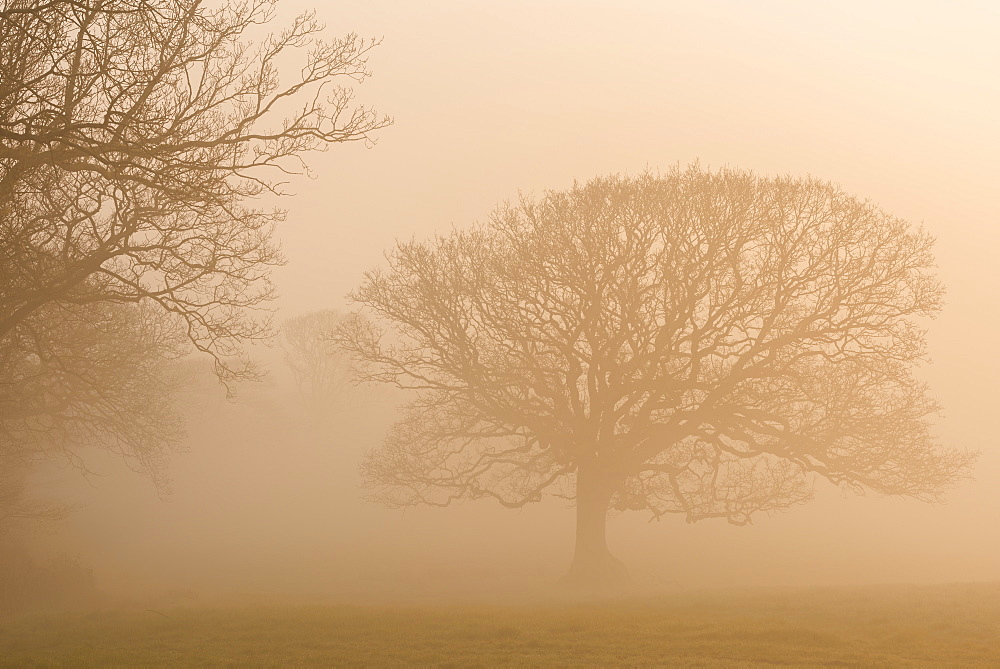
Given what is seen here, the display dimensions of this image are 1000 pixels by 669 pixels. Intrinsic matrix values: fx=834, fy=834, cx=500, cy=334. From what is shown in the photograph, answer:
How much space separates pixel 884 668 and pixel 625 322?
674 inches

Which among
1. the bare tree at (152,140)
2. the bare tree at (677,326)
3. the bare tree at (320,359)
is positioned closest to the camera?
the bare tree at (152,140)

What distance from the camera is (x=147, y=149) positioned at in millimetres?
12742

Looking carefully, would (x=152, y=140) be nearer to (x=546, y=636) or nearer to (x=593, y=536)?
(x=546, y=636)

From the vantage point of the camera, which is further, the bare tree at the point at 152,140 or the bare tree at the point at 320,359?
the bare tree at the point at 320,359

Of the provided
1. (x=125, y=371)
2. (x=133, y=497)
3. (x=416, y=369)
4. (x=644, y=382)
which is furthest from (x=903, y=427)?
(x=133, y=497)

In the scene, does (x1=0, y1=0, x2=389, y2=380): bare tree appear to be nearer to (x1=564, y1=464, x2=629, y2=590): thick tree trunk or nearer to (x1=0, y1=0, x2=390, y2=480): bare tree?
(x1=0, y1=0, x2=390, y2=480): bare tree

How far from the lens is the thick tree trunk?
30.8 metres

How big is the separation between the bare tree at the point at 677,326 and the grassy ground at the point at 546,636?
8003 millimetres

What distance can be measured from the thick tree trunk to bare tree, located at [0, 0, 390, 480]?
14.0 meters

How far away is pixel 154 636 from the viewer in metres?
17.2

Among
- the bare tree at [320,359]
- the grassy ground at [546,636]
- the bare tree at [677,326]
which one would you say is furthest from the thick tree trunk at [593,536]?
the bare tree at [320,359]

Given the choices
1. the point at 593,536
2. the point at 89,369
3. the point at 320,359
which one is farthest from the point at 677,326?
the point at 320,359

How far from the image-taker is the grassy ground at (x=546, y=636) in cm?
1400

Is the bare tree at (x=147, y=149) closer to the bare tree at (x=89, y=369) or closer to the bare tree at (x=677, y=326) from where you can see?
the bare tree at (x=89, y=369)
